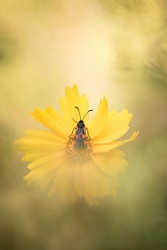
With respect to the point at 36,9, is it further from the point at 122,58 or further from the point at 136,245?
the point at 136,245

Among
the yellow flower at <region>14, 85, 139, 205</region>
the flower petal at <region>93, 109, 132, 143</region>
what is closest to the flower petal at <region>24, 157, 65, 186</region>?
the yellow flower at <region>14, 85, 139, 205</region>

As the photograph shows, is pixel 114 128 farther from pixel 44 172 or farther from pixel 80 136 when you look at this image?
pixel 44 172

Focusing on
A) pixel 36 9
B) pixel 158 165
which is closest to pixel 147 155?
pixel 158 165

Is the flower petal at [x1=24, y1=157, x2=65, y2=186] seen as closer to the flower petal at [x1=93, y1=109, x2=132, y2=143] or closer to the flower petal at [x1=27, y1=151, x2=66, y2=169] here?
the flower petal at [x1=27, y1=151, x2=66, y2=169]

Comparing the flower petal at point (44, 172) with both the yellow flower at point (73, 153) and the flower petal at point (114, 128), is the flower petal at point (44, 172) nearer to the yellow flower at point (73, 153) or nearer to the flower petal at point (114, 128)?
the yellow flower at point (73, 153)

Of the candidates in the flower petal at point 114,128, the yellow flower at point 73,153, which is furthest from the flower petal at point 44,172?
the flower petal at point 114,128

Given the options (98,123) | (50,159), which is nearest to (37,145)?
(50,159)

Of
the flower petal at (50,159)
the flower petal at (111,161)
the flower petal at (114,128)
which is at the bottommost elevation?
the flower petal at (111,161)
